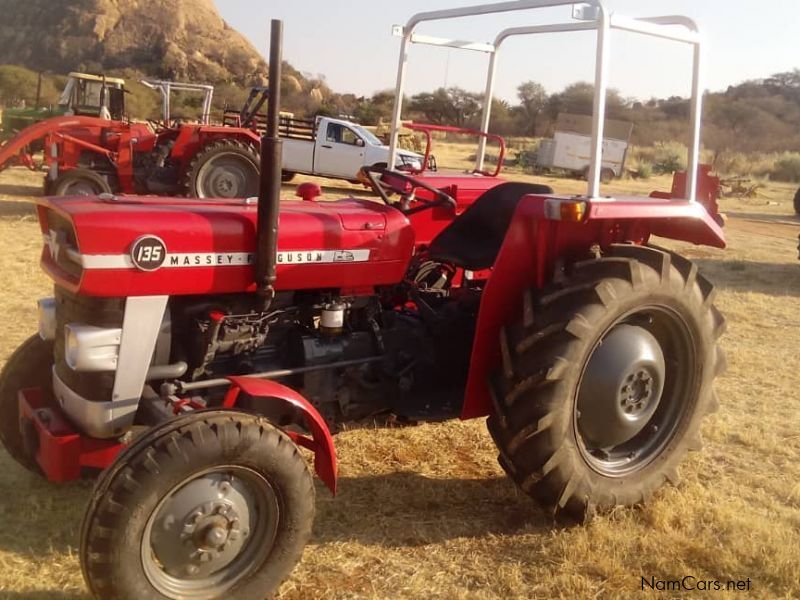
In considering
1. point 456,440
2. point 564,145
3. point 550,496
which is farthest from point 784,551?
point 564,145

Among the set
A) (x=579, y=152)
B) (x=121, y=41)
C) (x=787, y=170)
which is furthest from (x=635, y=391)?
(x=121, y=41)

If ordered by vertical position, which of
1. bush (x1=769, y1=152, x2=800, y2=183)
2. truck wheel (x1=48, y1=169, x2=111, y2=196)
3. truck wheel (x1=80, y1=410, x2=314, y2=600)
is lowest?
truck wheel (x1=80, y1=410, x2=314, y2=600)

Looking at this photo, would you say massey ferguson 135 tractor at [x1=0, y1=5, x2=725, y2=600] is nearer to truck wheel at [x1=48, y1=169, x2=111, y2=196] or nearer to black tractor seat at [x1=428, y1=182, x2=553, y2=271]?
black tractor seat at [x1=428, y1=182, x2=553, y2=271]

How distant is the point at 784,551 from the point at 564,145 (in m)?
23.8

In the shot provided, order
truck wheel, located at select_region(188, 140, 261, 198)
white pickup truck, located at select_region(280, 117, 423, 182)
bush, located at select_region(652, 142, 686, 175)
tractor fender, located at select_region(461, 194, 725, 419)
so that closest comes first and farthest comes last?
1. tractor fender, located at select_region(461, 194, 725, 419)
2. truck wheel, located at select_region(188, 140, 261, 198)
3. white pickup truck, located at select_region(280, 117, 423, 182)
4. bush, located at select_region(652, 142, 686, 175)

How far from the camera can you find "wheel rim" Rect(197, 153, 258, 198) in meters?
11.1

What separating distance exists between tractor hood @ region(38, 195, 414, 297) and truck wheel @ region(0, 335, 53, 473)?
20.3 inches

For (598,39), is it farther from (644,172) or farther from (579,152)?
(644,172)

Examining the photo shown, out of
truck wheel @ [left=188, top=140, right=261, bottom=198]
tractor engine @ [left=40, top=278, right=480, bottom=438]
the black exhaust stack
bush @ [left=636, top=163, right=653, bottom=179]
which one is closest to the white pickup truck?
truck wheel @ [left=188, top=140, right=261, bottom=198]

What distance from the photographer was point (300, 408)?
8.90 ft

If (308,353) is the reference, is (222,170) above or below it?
above

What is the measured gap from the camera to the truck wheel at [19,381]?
3.35 m

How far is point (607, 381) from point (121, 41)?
57.8m

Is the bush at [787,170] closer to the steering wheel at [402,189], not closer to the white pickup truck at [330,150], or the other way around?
the white pickup truck at [330,150]
